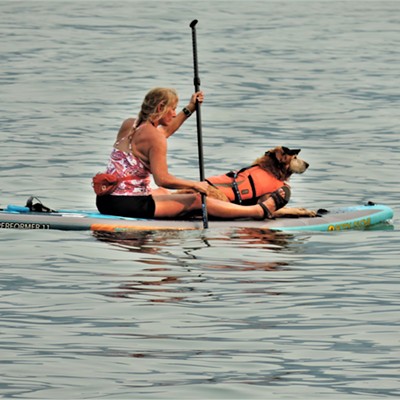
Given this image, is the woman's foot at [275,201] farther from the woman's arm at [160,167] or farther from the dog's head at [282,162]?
the woman's arm at [160,167]

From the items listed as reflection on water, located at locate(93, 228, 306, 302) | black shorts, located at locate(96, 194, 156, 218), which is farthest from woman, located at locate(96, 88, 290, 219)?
reflection on water, located at locate(93, 228, 306, 302)

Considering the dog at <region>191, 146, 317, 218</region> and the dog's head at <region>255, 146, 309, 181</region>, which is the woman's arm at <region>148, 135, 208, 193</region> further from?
the dog's head at <region>255, 146, 309, 181</region>

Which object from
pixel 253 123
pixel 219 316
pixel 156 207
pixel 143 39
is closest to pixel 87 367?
pixel 219 316

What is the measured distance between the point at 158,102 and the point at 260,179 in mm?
1573

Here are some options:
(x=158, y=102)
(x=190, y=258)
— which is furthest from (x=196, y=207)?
(x=190, y=258)

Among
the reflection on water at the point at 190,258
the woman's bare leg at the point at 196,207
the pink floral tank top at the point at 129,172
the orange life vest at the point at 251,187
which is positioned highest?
the pink floral tank top at the point at 129,172

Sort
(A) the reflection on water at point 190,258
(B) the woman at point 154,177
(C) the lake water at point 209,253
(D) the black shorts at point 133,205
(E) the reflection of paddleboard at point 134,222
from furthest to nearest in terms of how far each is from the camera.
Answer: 1. (D) the black shorts at point 133,205
2. (E) the reflection of paddleboard at point 134,222
3. (B) the woman at point 154,177
4. (A) the reflection on water at point 190,258
5. (C) the lake water at point 209,253

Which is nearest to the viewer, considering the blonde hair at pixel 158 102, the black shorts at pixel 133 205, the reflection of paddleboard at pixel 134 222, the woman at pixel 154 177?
the blonde hair at pixel 158 102

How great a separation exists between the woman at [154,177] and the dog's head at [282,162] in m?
0.19

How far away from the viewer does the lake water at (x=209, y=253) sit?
34.7 ft

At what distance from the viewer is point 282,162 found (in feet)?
54.7

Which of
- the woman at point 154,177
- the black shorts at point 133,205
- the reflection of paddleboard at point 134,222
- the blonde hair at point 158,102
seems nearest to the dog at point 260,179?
the woman at point 154,177

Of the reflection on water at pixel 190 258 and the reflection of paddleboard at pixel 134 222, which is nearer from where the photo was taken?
the reflection on water at pixel 190 258

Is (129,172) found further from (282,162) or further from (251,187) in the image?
(282,162)
